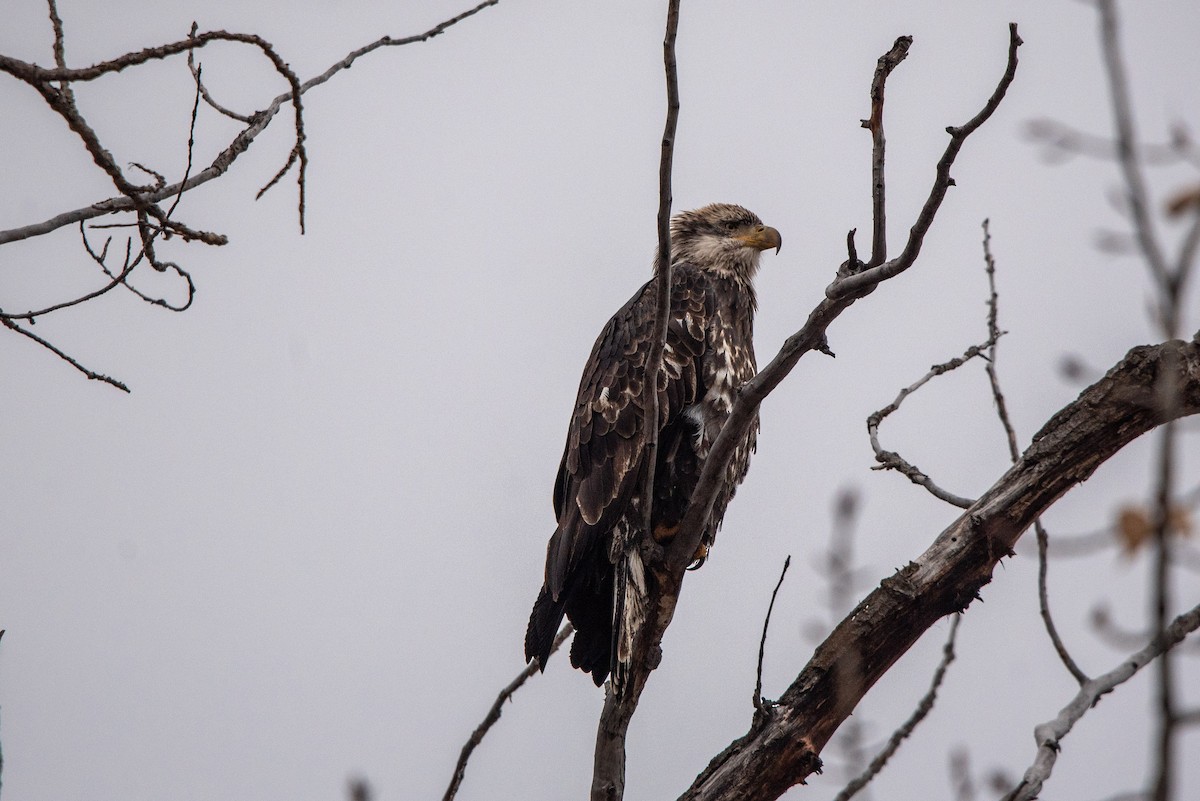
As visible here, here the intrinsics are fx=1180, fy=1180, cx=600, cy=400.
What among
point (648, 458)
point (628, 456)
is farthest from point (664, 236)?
point (628, 456)

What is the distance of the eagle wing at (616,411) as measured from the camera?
4.93 m

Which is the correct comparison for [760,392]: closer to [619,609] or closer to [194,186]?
[619,609]

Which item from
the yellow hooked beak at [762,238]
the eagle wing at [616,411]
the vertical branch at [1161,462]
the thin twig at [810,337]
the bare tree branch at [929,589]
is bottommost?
the vertical branch at [1161,462]

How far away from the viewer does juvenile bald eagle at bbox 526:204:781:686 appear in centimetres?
479

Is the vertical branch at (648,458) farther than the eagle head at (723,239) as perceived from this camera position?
No

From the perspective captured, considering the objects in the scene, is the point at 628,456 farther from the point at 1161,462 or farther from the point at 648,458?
the point at 1161,462

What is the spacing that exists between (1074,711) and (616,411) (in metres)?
2.33

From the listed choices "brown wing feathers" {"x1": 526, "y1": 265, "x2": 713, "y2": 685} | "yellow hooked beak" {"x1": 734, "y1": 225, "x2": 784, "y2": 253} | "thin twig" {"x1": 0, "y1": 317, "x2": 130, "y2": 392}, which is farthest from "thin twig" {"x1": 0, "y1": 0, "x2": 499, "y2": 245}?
"yellow hooked beak" {"x1": 734, "y1": 225, "x2": 784, "y2": 253}

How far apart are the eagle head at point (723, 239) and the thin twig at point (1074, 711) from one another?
116 inches

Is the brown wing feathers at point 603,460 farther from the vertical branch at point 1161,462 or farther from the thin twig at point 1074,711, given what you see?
the vertical branch at point 1161,462

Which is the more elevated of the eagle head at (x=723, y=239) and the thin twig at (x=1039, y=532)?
the eagle head at (x=723, y=239)

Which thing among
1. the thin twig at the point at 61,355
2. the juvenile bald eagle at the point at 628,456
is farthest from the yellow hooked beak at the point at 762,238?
the thin twig at the point at 61,355

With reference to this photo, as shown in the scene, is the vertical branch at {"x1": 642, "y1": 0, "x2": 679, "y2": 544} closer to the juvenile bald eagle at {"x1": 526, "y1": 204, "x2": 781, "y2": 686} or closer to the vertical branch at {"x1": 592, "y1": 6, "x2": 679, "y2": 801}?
the vertical branch at {"x1": 592, "y1": 6, "x2": 679, "y2": 801}

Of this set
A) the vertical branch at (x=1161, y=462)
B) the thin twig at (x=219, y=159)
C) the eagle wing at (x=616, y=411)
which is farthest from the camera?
the eagle wing at (x=616, y=411)
